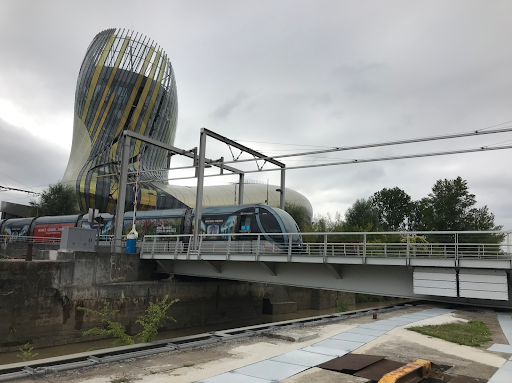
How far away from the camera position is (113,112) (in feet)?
214

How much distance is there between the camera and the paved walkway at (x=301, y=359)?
24.9ft

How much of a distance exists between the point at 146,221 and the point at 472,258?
882 inches

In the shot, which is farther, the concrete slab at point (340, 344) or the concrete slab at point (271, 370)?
the concrete slab at point (340, 344)

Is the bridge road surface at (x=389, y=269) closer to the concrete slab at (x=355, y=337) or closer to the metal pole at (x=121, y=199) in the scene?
the concrete slab at (x=355, y=337)

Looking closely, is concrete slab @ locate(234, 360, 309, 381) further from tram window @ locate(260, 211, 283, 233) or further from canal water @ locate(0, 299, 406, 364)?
tram window @ locate(260, 211, 283, 233)

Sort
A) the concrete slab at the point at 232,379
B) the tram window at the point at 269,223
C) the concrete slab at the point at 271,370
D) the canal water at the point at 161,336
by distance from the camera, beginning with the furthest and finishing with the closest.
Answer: the tram window at the point at 269,223
the canal water at the point at 161,336
the concrete slab at the point at 271,370
the concrete slab at the point at 232,379

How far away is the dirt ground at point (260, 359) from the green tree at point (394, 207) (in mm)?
68479

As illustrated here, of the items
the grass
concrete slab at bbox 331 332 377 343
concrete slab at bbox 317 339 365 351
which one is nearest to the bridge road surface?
the grass

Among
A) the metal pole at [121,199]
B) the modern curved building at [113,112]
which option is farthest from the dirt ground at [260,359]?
the modern curved building at [113,112]

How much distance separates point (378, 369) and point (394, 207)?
75.4 meters

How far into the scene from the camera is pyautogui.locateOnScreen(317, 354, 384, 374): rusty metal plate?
8.14 metres

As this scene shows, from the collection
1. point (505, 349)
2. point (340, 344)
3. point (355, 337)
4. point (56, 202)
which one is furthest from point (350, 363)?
point (56, 202)

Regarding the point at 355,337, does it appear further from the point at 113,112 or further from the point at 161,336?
the point at 113,112

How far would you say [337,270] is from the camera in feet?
51.5
